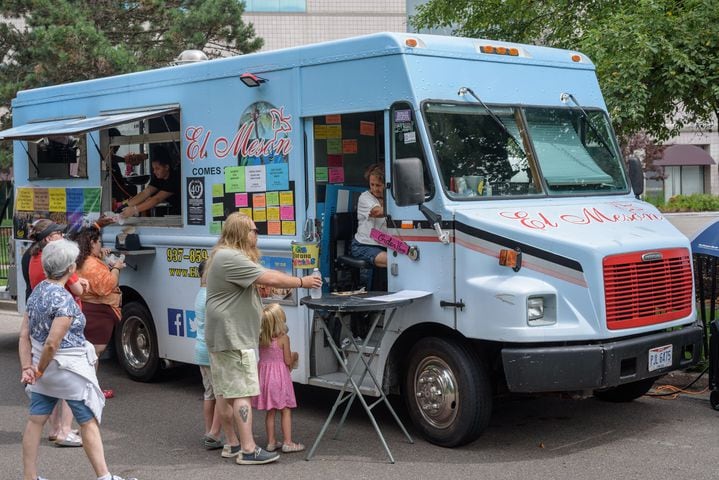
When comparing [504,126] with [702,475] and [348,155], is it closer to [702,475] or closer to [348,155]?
[348,155]

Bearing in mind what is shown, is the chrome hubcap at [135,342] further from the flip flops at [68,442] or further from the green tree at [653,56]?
the green tree at [653,56]

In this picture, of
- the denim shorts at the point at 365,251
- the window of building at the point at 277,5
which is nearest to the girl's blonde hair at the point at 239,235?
the denim shorts at the point at 365,251

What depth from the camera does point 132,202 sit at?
10.1m

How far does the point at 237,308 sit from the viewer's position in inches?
268

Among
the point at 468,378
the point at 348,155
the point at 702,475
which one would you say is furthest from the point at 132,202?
the point at 702,475

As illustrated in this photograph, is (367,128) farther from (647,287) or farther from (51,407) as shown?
(51,407)

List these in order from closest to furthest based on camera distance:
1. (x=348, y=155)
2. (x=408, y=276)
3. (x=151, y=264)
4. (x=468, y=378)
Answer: (x=468, y=378)
(x=408, y=276)
(x=348, y=155)
(x=151, y=264)

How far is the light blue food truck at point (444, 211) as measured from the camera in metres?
6.89

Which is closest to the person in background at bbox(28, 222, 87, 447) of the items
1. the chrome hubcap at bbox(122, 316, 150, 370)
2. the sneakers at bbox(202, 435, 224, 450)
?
the sneakers at bbox(202, 435, 224, 450)

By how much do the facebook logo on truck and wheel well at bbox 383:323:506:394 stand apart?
232 centimetres

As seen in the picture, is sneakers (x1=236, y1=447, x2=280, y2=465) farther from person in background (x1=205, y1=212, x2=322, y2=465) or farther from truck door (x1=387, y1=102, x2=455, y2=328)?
truck door (x1=387, y1=102, x2=455, y2=328)

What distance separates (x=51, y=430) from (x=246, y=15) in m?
28.9

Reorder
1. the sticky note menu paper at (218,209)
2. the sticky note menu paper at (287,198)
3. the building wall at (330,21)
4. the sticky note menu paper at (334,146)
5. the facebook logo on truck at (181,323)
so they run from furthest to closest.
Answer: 1. the building wall at (330,21)
2. the facebook logo on truck at (181,323)
3. the sticky note menu paper at (218,209)
4. the sticky note menu paper at (334,146)
5. the sticky note menu paper at (287,198)

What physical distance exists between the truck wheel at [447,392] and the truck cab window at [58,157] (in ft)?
15.7
